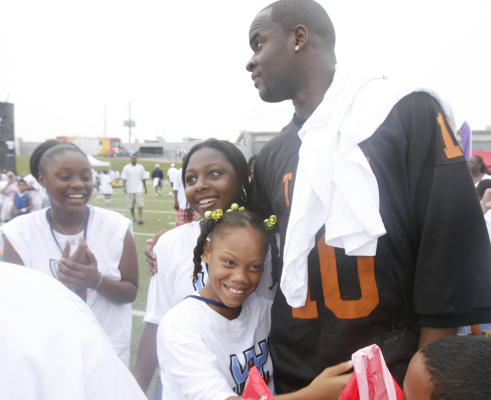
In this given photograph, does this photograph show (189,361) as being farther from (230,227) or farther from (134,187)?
(134,187)

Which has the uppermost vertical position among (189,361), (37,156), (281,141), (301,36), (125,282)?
(301,36)

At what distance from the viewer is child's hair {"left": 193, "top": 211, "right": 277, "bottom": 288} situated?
63.0 inches

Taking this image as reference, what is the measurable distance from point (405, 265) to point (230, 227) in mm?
681

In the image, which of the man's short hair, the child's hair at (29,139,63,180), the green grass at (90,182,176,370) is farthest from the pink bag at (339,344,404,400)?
the green grass at (90,182,176,370)

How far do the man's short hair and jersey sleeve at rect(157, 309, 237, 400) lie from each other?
1.16m

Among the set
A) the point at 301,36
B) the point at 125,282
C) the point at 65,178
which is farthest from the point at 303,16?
the point at 125,282

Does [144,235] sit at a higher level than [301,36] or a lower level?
lower

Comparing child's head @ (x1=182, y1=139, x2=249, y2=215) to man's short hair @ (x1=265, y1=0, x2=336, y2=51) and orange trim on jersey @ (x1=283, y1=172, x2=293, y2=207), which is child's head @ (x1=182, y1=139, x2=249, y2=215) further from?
man's short hair @ (x1=265, y1=0, x2=336, y2=51)

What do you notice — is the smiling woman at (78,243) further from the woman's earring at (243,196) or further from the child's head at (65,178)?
the woman's earring at (243,196)

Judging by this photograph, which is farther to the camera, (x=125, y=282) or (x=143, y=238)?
(x=143, y=238)

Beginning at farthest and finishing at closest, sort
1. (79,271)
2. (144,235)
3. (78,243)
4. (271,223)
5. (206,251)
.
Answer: (144,235), (78,243), (79,271), (206,251), (271,223)

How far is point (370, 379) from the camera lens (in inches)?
42.5

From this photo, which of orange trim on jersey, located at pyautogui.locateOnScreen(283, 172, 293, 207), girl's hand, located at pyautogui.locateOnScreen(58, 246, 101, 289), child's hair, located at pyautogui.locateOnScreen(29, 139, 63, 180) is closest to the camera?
orange trim on jersey, located at pyautogui.locateOnScreen(283, 172, 293, 207)

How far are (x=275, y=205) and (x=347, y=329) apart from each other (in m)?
0.53
